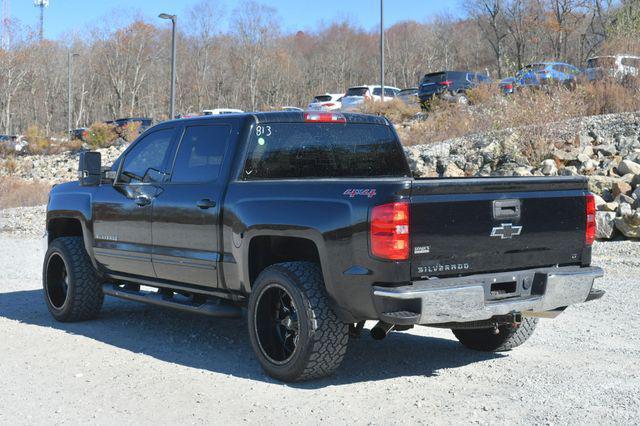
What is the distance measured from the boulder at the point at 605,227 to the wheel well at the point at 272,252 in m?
8.58

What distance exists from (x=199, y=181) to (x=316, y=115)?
42.7 inches

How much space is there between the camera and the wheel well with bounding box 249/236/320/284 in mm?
6168

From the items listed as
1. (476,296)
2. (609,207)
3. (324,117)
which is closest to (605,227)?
(609,207)

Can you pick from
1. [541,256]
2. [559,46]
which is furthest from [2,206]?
[559,46]

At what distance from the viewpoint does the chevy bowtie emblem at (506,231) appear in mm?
5527

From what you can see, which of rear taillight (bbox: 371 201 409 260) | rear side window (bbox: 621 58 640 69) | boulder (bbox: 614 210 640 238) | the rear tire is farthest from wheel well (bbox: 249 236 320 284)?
rear side window (bbox: 621 58 640 69)

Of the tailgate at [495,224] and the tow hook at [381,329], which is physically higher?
the tailgate at [495,224]

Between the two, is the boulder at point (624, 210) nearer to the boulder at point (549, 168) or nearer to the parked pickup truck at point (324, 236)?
the boulder at point (549, 168)

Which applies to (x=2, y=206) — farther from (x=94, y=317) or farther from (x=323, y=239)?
(x=323, y=239)

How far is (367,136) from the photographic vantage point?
7.04 metres

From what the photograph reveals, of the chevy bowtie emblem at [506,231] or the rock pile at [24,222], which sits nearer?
the chevy bowtie emblem at [506,231]

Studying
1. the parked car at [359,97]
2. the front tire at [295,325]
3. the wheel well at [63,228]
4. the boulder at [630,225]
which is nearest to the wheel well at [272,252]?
the front tire at [295,325]

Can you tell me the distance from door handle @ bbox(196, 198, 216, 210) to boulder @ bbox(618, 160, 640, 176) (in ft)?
38.1

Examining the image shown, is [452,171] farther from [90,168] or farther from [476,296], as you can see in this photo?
[476,296]
